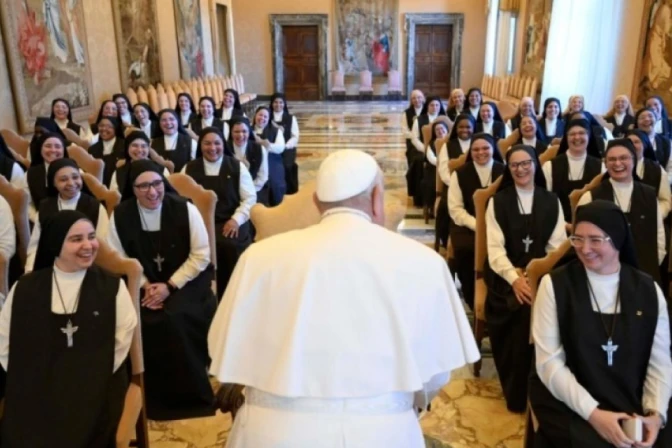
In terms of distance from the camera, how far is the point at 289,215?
3025 mm

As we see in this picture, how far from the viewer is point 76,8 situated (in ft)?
28.7

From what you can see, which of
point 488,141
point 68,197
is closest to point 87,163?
point 68,197

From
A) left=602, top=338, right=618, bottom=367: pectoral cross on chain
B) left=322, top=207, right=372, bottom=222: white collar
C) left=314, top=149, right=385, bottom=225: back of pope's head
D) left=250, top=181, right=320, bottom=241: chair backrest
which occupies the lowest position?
left=602, top=338, right=618, bottom=367: pectoral cross on chain

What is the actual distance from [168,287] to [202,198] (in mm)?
720

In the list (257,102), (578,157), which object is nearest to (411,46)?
(257,102)

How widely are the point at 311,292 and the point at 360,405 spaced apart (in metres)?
0.34

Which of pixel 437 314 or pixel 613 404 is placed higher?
→ pixel 437 314

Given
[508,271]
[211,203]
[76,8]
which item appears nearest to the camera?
[508,271]

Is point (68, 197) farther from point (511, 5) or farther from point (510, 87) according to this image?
point (511, 5)

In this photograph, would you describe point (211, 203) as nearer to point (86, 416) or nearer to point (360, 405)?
point (86, 416)

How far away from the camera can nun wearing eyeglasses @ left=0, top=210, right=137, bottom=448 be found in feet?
7.55

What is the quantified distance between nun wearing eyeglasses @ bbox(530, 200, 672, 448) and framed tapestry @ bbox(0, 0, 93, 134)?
7147 millimetres

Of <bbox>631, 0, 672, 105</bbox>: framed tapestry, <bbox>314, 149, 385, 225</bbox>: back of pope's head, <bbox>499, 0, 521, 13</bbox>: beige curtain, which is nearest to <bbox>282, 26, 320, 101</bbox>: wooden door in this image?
<bbox>499, 0, 521, 13</bbox>: beige curtain

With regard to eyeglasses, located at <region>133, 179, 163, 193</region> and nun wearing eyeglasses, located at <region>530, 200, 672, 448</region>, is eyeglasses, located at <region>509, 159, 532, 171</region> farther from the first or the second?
eyeglasses, located at <region>133, 179, 163, 193</region>
